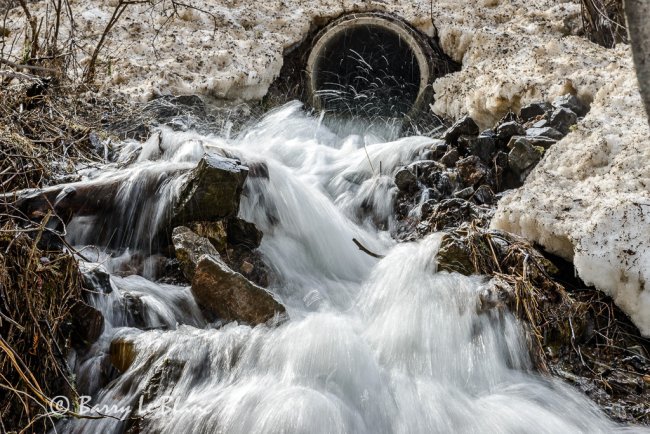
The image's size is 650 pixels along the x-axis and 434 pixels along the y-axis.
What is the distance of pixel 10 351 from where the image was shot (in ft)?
6.32

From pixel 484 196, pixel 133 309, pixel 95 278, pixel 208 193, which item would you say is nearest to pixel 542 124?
pixel 484 196

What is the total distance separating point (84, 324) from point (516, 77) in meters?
4.70

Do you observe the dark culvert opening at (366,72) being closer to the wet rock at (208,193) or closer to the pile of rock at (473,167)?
the pile of rock at (473,167)

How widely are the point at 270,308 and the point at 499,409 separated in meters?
1.21

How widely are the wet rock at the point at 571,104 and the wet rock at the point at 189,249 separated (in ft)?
10.5

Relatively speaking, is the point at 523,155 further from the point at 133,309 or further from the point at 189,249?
the point at 133,309

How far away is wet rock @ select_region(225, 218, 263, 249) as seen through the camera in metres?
3.62

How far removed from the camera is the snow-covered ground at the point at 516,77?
9.34ft

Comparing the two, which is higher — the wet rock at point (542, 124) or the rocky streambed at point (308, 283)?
the wet rock at point (542, 124)

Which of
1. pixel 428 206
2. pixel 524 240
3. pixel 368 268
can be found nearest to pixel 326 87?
pixel 428 206

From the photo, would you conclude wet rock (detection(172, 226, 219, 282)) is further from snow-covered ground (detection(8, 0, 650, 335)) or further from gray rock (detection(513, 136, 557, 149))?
gray rock (detection(513, 136, 557, 149))

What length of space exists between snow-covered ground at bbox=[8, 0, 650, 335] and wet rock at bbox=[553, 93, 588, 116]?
117 mm

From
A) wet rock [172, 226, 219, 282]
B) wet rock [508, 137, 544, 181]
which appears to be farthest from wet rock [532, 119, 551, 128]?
wet rock [172, 226, 219, 282]

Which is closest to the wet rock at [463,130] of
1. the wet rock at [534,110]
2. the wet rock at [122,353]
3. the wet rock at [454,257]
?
the wet rock at [534,110]
